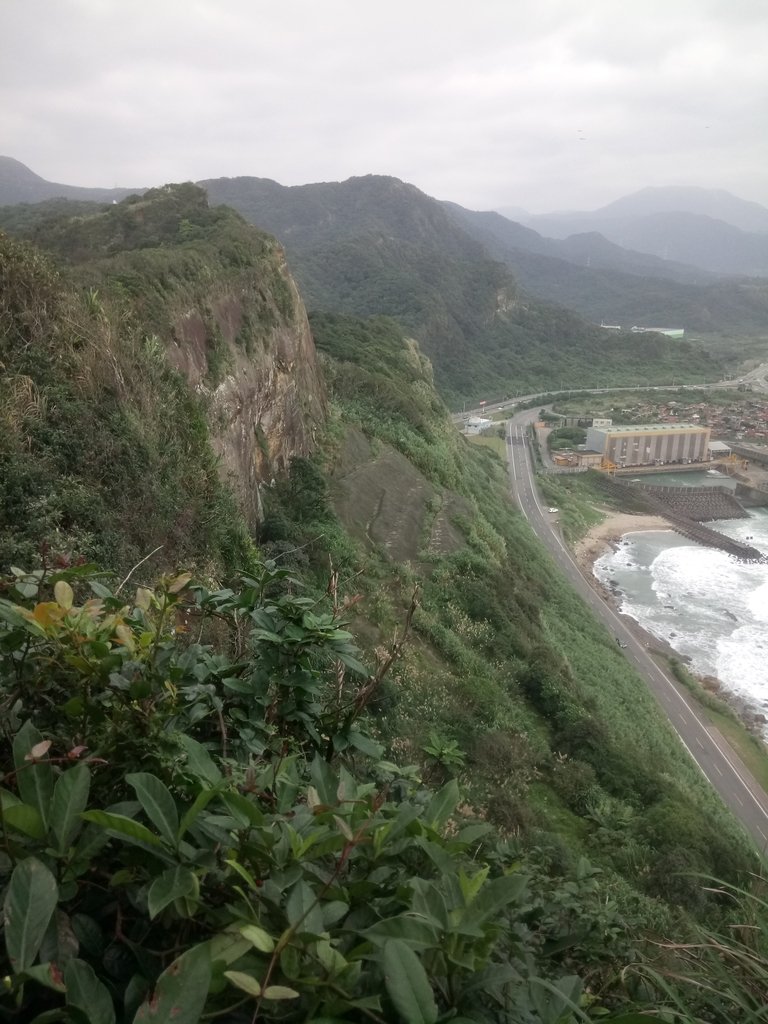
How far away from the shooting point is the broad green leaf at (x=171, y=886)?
97cm

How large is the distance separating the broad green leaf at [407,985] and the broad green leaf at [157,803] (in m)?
0.38

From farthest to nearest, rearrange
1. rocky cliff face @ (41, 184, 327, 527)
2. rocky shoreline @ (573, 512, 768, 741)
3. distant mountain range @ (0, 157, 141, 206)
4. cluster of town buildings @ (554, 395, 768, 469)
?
distant mountain range @ (0, 157, 141, 206), cluster of town buildings @ (554, 395, 768, 469), rocky shoreline @ (573, 512, 768, 741), rocky cliff face @ (41, 184, 327, 527)

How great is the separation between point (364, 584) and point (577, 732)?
4221 millimetres

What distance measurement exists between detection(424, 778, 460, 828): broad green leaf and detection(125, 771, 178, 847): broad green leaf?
0.52 metres

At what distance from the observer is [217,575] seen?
632cm

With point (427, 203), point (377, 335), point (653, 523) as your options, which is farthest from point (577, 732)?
point (427, 203)

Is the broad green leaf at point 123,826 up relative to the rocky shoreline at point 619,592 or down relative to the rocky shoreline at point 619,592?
up

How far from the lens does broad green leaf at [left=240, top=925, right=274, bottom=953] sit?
2.98ft

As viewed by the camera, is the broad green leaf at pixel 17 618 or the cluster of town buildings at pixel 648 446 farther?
the cluster of town buildings at pixel 648 446

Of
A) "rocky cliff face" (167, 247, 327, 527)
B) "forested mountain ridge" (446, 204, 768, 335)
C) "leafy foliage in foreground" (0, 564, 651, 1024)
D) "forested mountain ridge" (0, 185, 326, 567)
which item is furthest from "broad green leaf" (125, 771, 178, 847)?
"forested mountain ridge" (446, 204, 768, 335)

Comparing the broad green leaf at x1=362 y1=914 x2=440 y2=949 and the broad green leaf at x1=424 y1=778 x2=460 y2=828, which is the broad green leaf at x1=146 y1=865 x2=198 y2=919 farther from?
the broad green leaf at x1=424 y1=778 x2=460 y2=828

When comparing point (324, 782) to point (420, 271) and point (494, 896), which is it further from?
point (420, 271)

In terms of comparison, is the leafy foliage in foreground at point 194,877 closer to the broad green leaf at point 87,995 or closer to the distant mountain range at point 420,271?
the broad green leaf at point 87,995

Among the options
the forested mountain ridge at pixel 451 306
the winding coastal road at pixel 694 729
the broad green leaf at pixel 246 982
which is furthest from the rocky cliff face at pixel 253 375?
the forested mountain ridge at pixel 451 306
